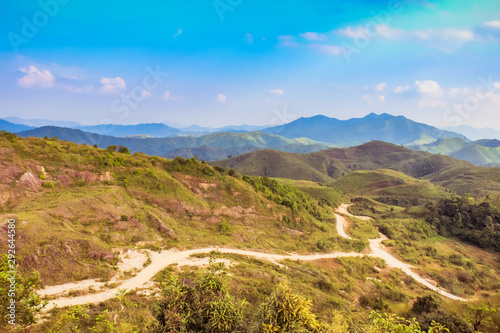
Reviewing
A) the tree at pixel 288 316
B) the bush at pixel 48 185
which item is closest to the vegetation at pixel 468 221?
the tree at pixel 288 316

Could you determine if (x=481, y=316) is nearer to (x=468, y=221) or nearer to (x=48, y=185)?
(x=48, y=185)

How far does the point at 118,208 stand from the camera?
31953 mm

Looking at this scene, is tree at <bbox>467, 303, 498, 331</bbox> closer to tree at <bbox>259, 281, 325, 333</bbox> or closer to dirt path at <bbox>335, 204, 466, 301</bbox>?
tree at <bbox>259, 281, 325, 333</bbox>

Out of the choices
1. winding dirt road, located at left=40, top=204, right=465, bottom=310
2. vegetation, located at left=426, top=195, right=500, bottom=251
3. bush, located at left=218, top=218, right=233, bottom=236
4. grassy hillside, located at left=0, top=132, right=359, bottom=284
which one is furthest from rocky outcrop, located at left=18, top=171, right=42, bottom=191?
vegetation, located at left=426, top=195, right=500, bottom=251

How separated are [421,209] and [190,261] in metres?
77.2

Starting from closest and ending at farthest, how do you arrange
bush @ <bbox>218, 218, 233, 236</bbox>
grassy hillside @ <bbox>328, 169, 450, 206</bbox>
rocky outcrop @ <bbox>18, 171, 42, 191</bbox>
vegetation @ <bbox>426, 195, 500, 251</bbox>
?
rocky outcrop @ <bbox>18, 171, 42, 191</bbox>, bush @ <bbox>218, 218, 233, 236</bbox>, vegetation @ <bbox>426, 195, 500, 251</bbox>, grassy hillside @ <bbox>328, 169, 450, 206</bbox>

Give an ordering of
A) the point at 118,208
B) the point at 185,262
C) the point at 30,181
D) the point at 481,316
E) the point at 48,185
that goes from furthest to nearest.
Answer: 1. the point at 118,208
2. the point at 48,185
3. the point at 30,181
4. the point at 185,262
5. the point at 481,316

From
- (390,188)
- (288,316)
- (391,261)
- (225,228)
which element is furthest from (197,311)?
(390,188)

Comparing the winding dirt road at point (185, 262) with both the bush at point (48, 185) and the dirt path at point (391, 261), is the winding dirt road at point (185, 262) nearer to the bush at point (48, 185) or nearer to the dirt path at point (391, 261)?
the dirt path at point (391, 261)

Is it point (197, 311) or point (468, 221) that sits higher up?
point (197, 311)

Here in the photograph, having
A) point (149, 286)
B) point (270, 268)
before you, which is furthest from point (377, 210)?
point (149, 286)

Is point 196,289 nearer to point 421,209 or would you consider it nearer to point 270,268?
point 270,268

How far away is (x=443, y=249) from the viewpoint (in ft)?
175

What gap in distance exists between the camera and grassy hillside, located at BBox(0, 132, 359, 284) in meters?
21.8
